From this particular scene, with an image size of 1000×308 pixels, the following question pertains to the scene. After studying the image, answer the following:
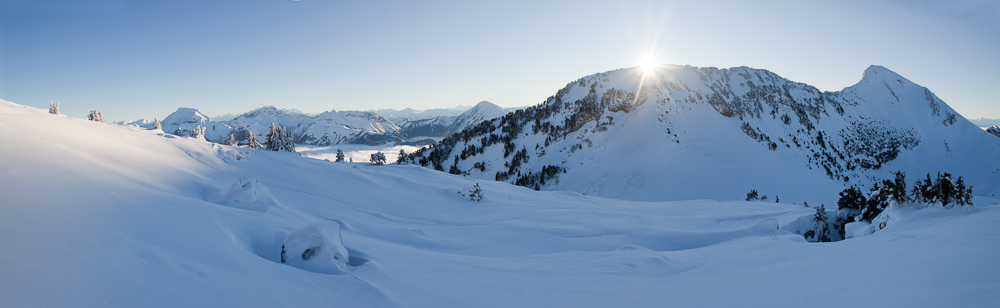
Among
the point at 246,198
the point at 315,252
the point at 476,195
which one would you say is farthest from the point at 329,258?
the point at 476,195

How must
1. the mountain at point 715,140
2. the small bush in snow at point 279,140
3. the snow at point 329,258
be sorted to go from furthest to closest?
the small bush in snow at point 279,140, the mountain at point 715,140, the snow at point 329,258

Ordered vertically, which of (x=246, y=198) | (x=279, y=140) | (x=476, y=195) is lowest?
(x=476, y=195)

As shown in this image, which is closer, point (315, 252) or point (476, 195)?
point (315, 252)

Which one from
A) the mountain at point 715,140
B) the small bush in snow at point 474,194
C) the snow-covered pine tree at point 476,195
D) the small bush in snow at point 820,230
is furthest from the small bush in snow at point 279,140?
the small bush in snow at point 820,230

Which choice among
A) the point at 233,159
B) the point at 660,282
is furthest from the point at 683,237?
the point at 233,159

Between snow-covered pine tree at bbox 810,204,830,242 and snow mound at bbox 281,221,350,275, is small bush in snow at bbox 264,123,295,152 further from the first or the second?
snow-covered pine tree at bbox 810,204,830,242

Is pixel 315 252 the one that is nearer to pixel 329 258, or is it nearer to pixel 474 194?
pixel 329 258

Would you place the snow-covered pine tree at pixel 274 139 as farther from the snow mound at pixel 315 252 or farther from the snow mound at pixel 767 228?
the snow mound at pixel 767 228
